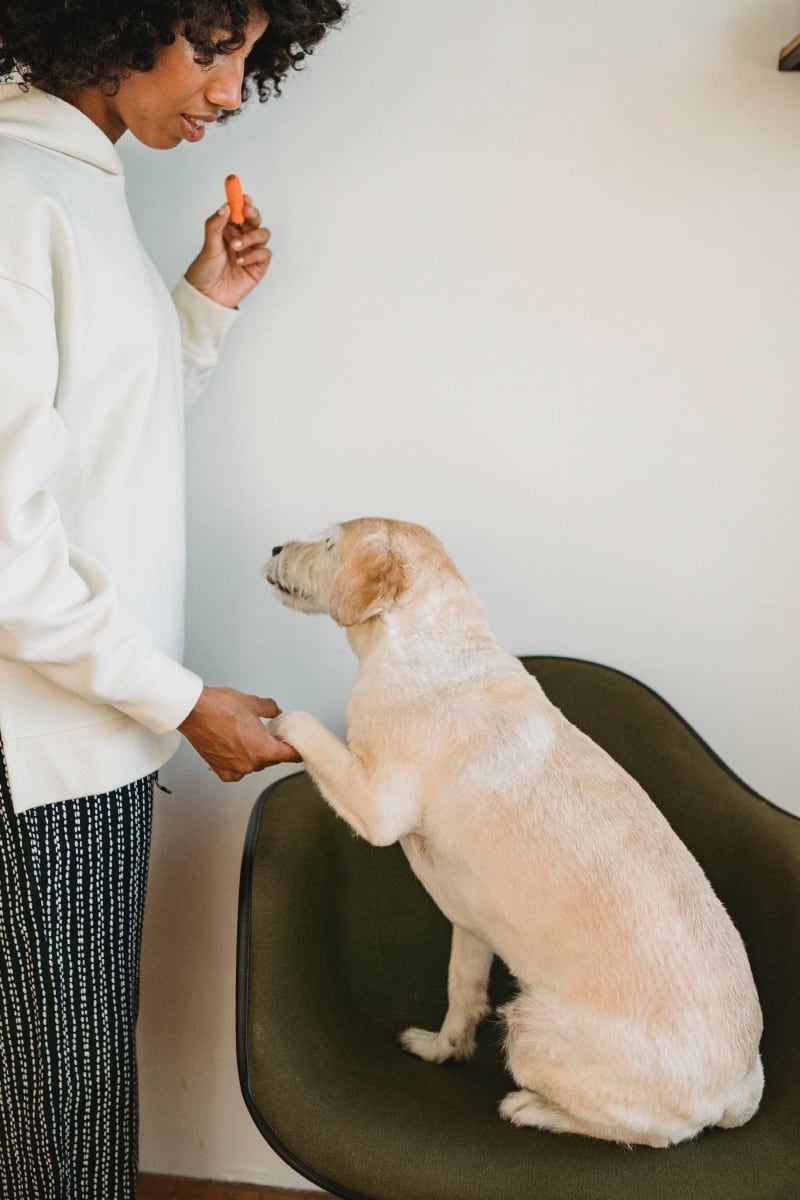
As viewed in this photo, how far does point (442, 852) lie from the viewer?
5.16ft

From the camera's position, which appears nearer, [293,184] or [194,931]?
[293,184]

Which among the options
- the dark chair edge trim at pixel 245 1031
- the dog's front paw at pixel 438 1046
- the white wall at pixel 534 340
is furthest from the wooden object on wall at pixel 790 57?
the dog's front paw at pixel 438 1046

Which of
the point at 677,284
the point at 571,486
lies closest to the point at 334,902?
the point at 571,486

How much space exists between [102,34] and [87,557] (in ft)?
2.32

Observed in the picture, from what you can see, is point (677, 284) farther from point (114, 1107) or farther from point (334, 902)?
point (114, 1107)

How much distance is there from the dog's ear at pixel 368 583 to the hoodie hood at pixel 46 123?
2.39 ft

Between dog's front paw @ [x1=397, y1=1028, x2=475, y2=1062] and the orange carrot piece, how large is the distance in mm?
1582

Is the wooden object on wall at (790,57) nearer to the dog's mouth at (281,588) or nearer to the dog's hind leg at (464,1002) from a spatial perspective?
the dog's mouth at (281,588)

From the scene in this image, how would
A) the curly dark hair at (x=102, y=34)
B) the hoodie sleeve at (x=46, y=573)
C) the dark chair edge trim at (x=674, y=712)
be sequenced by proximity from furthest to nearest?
the dark chair edge trim at (x=674, y=712)
the curly dark hair at (x=102, y=34)
the hoodie sleeve at (x=46, y=573)

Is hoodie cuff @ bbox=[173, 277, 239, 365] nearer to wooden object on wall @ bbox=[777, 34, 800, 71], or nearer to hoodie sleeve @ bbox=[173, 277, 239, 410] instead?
hoodie sleeve @ bbox=[173, 277, 239, 410]

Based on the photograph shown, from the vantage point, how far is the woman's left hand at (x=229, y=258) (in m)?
1.96

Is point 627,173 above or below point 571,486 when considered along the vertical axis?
above

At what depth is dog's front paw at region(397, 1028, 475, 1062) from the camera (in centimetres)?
177

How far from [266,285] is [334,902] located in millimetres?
1289
